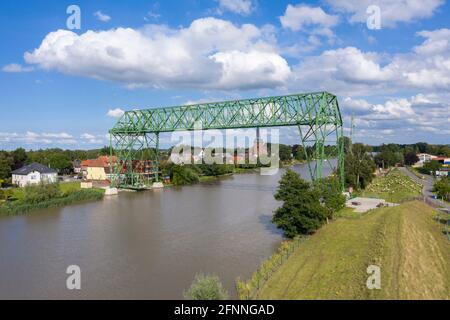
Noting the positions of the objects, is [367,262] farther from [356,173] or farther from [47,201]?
[47,201]

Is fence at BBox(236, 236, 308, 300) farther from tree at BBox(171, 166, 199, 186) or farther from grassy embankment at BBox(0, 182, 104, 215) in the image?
tree at BBox(171, 166, 199, 186)

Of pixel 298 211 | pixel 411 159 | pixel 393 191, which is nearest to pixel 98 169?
pixel 393 191

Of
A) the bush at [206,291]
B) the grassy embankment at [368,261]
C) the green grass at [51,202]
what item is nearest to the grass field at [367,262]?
the grassy embankment at [368,261]

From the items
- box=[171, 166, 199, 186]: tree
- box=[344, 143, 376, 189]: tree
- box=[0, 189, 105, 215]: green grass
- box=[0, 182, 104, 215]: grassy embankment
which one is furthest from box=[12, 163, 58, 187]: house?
box=[344, 143, 376, 189]: tree

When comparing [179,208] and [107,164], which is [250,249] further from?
[107,164]

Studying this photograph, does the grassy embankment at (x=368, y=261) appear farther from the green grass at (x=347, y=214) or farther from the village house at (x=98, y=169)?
the village house at (x=98, y=169)
